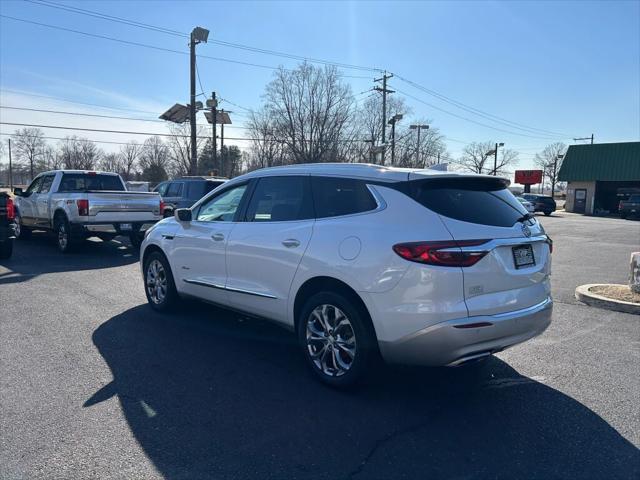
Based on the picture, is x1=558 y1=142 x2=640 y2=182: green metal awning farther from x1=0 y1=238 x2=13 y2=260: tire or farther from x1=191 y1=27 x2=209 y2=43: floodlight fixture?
x1=0 y1=238 x2=13 y2=260: tire

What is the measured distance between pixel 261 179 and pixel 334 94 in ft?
136

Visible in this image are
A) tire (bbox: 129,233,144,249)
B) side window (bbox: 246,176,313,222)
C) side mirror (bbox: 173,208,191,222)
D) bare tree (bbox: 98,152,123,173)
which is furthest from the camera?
bare tree (bbox: 98,152,123,173)

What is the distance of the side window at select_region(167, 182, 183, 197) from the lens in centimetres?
1505

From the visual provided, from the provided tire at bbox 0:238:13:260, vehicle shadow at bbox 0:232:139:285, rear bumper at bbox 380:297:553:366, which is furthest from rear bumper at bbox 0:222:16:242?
rear bumper at bbox 380:297:553:366

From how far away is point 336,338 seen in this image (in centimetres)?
406

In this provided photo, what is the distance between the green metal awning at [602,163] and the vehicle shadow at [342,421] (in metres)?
46.0

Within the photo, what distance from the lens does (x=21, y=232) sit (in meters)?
13.8

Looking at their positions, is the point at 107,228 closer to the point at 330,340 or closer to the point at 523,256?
the point at 330,340

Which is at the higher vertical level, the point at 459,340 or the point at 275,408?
the point at 459,340

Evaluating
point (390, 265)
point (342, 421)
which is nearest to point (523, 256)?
point (390, 265)

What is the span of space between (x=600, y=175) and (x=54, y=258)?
45978 mm

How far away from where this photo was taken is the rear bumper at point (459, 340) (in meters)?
3.48

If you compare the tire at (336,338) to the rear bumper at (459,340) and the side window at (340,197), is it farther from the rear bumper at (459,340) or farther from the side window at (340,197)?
the side window at (340,197)

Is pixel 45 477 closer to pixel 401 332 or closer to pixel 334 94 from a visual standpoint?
pixel 401 332
